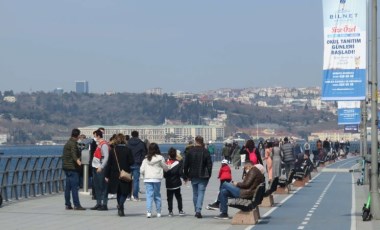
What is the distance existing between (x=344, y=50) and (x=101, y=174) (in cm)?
776

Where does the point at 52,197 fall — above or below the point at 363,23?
below

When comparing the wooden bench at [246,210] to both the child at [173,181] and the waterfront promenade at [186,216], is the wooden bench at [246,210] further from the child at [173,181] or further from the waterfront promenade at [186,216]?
the child at [173,181]

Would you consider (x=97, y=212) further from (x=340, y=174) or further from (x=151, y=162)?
(x=340, y=174)

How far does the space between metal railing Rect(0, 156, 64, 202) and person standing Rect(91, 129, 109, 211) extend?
3.11 meters

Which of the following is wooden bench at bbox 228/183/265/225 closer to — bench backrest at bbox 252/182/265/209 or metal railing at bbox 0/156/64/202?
bench backrest at bbox 252/182/265/209

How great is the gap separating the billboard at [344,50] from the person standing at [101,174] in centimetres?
724

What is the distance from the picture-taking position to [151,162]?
2447 centimetres

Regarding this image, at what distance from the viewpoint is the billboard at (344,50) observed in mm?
29703

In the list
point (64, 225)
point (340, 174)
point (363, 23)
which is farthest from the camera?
point (340, 174)

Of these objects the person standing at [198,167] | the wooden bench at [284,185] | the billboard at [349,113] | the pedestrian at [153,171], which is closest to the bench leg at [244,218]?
the person standing at [198,167]

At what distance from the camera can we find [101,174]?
1034 inches

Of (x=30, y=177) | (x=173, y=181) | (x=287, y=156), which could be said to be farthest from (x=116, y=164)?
(x=287, y=156)

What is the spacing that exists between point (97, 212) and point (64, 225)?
3.50 meters

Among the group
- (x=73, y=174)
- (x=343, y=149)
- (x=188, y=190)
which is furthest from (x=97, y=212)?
(x=343, y=149)
